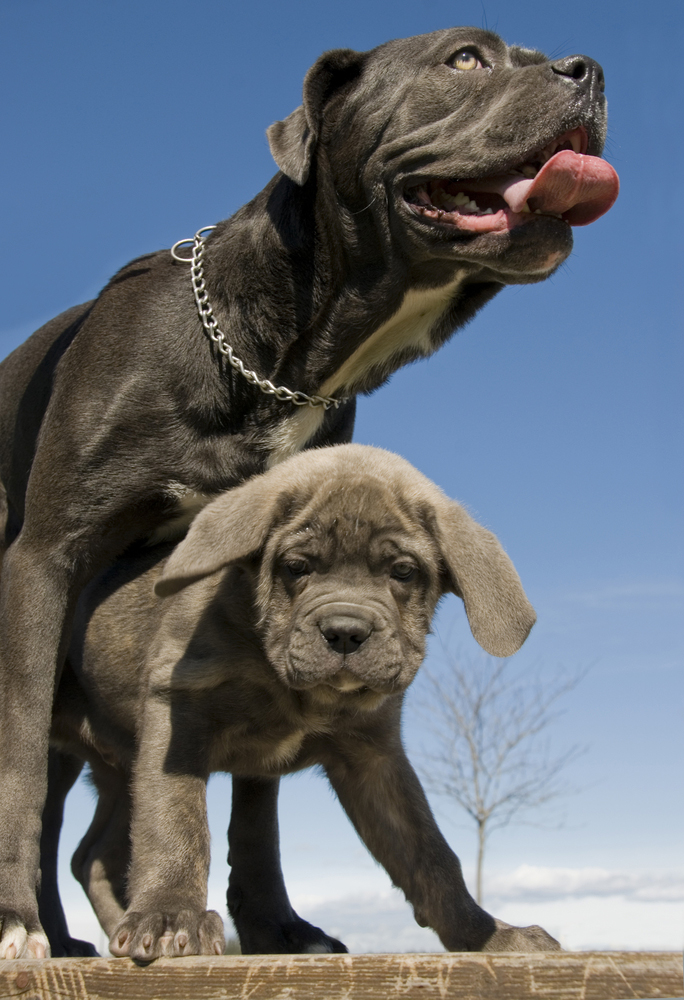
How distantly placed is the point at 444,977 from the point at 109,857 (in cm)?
283

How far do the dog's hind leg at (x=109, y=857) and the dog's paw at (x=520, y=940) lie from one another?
192cm

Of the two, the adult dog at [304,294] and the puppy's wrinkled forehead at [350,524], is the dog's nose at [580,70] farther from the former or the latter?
the puppy's wrinkled forehead at [350,524]

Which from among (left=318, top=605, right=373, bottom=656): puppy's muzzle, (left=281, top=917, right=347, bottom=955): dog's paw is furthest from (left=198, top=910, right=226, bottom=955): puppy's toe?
(left=281, top=917, right=347, bottom=955): dog's paw

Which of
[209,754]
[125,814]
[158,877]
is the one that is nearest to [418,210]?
[209,754]

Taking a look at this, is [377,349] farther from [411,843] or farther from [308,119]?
[411,843]

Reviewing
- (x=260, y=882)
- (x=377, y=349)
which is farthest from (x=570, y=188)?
(x=260, y=882)

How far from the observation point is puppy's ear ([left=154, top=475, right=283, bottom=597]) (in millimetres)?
3531

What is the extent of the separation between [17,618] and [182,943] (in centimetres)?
166

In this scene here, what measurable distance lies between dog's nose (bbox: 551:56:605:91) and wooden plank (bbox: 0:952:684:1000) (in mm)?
3135

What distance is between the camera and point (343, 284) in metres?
4.57

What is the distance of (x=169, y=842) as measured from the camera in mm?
3500

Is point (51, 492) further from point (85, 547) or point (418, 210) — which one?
point (418, 210)

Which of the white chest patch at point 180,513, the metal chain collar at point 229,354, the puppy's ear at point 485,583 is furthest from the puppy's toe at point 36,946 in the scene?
the metal chain collar at point 229,354

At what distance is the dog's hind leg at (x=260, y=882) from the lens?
474 cm
